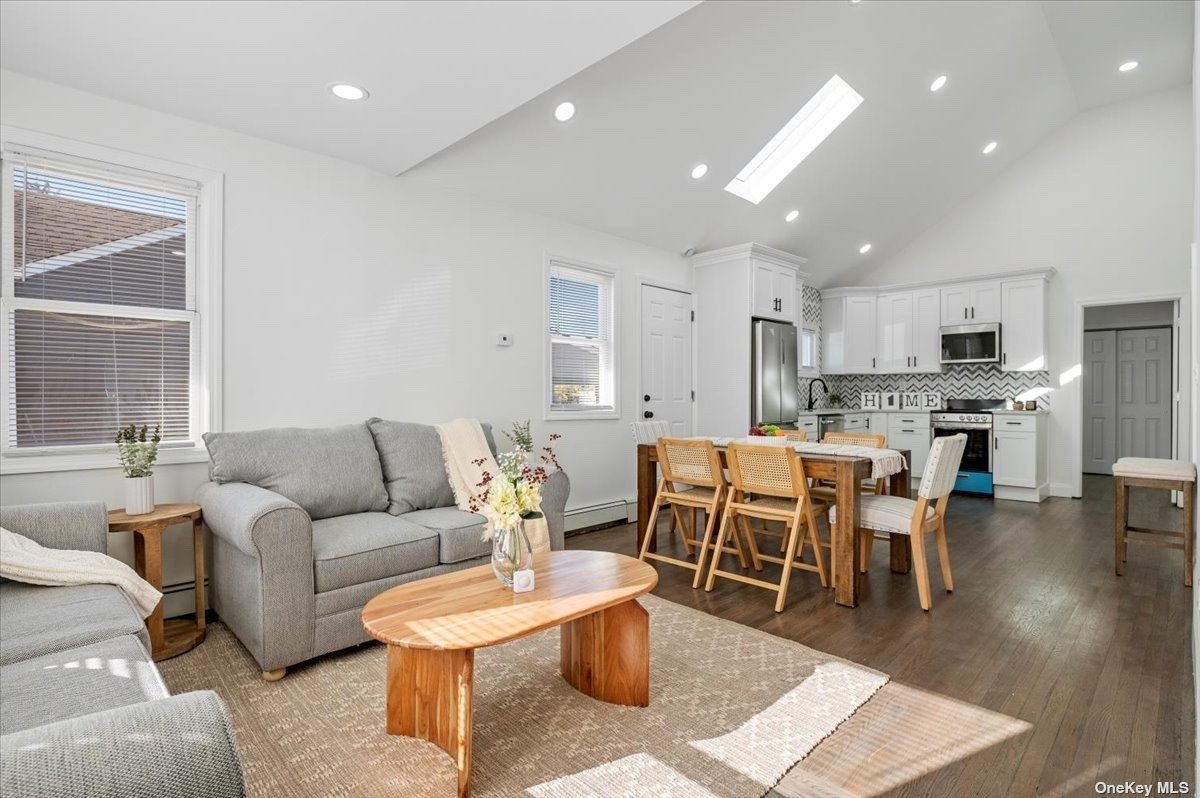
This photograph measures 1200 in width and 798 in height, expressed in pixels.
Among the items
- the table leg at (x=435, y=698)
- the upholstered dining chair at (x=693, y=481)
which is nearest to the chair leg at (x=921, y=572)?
the upholstered dining chair at (x=693, y=481)

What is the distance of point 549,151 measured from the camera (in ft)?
13.3

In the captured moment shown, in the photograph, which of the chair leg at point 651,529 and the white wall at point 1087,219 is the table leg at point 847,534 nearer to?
the chair leg at point 651,529

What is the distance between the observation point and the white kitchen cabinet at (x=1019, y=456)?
6.02 metres

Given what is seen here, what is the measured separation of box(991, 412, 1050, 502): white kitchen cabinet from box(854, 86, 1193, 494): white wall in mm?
486

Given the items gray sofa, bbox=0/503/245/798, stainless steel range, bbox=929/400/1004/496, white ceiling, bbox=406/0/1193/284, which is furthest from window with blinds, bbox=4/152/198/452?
stainless steel range, bbox=929/400/1004/496

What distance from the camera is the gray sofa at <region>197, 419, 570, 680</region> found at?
2.36 metres

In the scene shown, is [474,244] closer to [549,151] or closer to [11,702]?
[549,151]

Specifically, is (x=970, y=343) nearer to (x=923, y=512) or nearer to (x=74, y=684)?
(x=923, y=512)

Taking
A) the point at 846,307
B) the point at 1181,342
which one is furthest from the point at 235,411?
the point at 1181,342

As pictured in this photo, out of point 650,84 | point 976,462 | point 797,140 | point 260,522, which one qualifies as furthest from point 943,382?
point 260,522

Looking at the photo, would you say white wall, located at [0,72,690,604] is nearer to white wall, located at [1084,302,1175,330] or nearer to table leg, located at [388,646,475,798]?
table leg, located at [388,646,475,798]

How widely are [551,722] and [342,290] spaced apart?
2681mm

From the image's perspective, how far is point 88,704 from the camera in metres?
1.29

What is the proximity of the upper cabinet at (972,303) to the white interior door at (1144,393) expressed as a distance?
2855 mm
